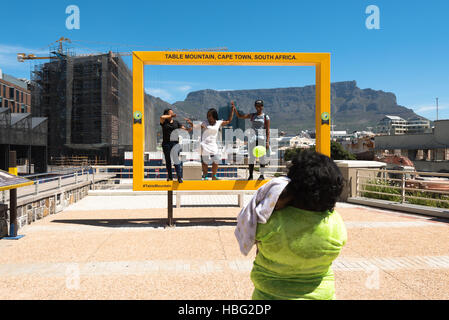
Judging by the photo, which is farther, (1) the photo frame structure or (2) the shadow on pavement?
(2) the shadow on pavement

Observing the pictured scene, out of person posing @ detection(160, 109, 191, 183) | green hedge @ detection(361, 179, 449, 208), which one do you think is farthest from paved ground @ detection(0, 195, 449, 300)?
green hedge @ detection(361, 179, 449, 208)

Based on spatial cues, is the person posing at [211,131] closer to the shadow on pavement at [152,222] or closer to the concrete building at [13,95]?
the shadow on pavement at [152,222]

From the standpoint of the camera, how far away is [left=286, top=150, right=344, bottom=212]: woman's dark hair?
194 centimetres

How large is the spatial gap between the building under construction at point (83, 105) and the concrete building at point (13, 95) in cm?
1639

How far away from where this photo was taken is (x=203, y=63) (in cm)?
871

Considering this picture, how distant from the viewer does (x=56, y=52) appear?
73938 millimetres

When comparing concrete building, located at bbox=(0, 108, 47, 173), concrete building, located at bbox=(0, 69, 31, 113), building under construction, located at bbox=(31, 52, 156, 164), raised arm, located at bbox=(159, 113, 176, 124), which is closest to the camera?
raised arm, located at bbox=(159, 113, 176, 124)

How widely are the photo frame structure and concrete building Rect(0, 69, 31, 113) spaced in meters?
81.2

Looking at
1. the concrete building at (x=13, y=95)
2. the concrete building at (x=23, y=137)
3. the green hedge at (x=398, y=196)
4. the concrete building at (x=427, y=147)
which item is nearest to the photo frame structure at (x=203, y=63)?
the green hedge at (x=398, y=196)

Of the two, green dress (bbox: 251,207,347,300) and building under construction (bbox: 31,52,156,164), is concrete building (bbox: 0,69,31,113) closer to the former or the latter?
building under construction (bbox: 31,52,156,164)

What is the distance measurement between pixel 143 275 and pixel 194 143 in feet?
14.9

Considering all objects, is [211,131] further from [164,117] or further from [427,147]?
[427,147]

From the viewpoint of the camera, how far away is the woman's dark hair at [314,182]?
1936 mm

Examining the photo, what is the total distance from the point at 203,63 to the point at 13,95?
93778 mm
